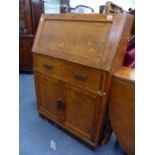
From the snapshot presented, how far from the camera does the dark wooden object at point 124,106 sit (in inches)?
45.2

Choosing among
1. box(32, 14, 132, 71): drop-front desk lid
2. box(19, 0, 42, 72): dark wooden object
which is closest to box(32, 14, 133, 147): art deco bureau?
box(32, 14, 132, 71): drop-front desk lid

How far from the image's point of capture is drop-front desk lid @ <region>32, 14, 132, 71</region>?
3.79ft

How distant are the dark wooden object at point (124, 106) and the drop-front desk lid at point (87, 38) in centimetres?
14

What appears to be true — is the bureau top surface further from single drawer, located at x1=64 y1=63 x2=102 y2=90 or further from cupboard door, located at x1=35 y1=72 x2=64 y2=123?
cupboard door, located at x1=35 y1=72 x2=64 y2=123

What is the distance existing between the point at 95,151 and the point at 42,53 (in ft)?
3.83

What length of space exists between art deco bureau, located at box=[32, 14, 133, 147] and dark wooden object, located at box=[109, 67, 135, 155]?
0.06m

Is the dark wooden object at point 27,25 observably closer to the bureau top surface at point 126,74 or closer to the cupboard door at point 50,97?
the cupboard door at point 50,97

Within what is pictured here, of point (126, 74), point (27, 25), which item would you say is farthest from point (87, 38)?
point (27, 25)

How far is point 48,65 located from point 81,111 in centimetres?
58

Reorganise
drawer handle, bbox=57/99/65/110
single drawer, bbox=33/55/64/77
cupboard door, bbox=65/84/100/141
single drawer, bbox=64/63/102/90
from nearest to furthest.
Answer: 1. single drawer, bbox=64/63/102/90
2. cupboard door, bbox=65/84/100/141
3. single drawer, bbox=33/55/64/77
4. drawer handle, bbox=57/99/65/110

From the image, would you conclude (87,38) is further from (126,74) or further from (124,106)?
(124,106)
